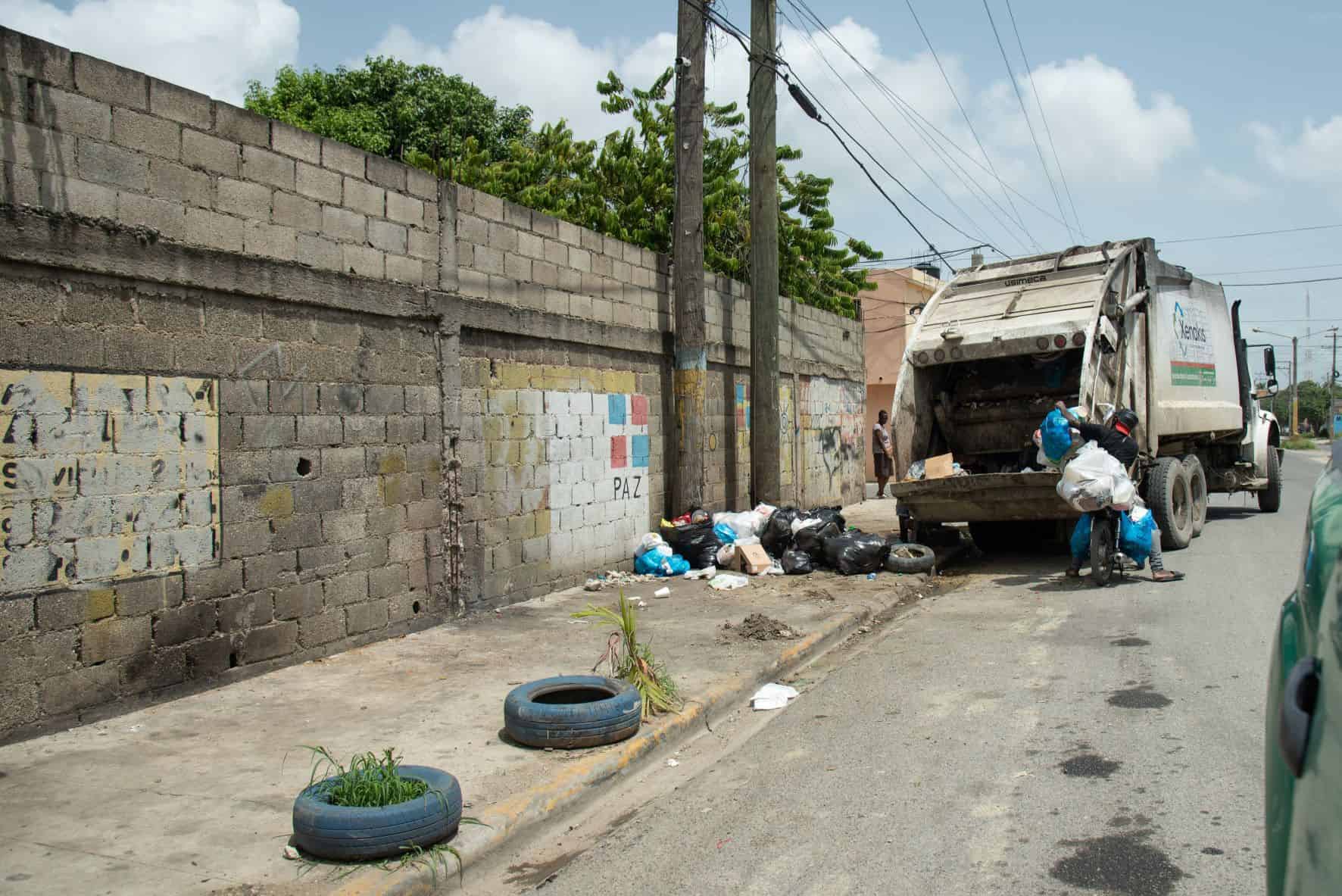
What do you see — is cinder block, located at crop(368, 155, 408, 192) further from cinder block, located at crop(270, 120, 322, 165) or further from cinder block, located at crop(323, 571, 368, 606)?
cinder block, located at crop(323, 571, 368, 606)

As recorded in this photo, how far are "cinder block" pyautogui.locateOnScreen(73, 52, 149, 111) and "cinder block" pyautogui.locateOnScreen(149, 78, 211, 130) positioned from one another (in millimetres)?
49

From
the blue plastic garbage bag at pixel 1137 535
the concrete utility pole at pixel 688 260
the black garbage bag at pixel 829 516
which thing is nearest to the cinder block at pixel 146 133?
the concrete utility pole at pixel 688 260

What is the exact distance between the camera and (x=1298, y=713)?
169cm

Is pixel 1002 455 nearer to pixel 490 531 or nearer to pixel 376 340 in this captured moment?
pixel 490 531

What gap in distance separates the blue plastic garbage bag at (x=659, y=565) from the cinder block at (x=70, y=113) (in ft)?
22.1

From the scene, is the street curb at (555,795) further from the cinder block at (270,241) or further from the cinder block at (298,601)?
the cinder block at (270,241)

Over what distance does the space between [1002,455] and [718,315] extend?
3.99 m

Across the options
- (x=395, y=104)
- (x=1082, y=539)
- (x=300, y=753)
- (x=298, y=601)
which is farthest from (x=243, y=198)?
(x=395, y=104)

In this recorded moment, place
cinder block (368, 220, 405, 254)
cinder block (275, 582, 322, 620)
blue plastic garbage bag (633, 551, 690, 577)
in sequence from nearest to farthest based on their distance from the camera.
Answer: cinder block (275, 582, 322, 620) < cinder block (368, 220, 405, 254) < blue plastic garbage bag (633, 551, 690, 577)

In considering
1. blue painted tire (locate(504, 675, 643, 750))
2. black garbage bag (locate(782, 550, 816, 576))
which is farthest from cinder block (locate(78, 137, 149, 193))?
black garbage bag (locate(782, 550, 816, 576))

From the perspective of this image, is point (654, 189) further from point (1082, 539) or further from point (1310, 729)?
point (1310, 729)

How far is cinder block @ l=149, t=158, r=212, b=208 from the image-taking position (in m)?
6.07

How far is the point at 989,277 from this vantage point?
12352 millimetres

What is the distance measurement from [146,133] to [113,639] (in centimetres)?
296
